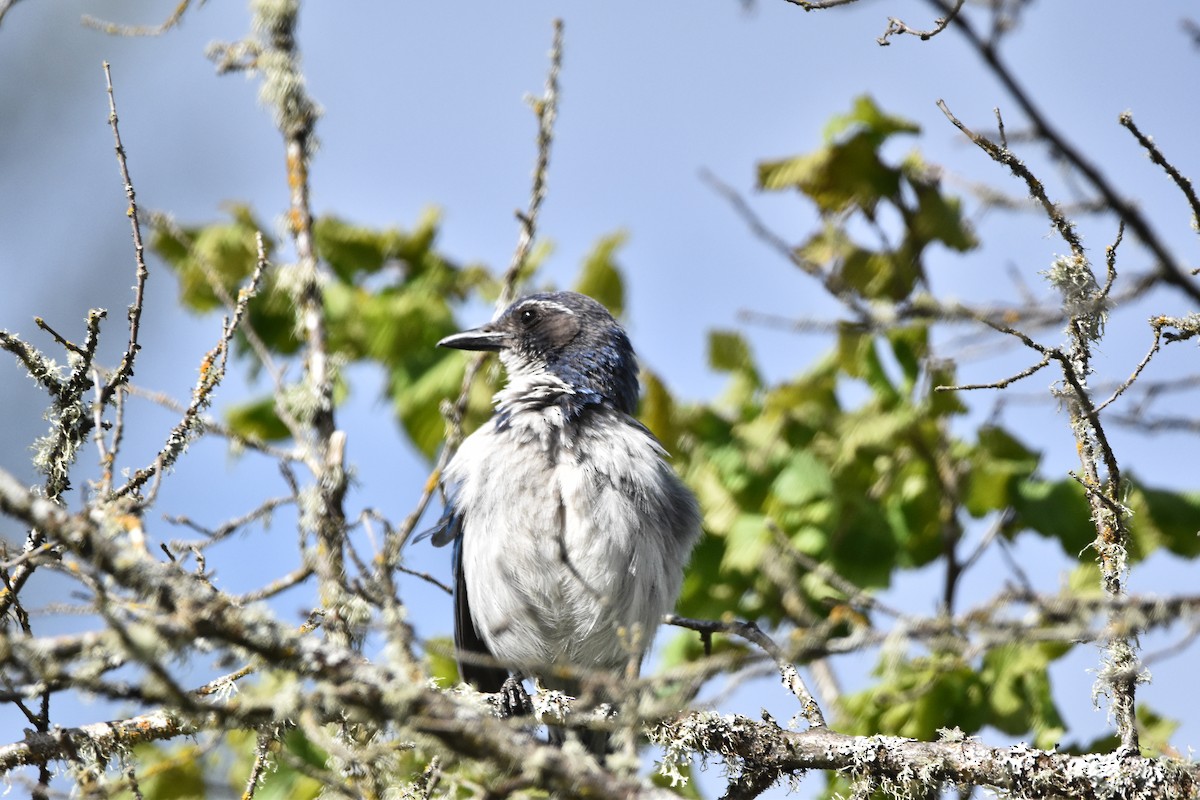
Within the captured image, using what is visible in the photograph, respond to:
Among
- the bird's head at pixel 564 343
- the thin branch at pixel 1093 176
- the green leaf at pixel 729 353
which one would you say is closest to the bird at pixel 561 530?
the bird's head at pixel 564 343

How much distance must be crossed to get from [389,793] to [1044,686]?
350cm

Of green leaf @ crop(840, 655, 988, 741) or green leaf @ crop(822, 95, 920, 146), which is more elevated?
green leaf @ crop(822, 95, 920, 146)

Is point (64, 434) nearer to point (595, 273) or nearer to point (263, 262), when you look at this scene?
point (263, 262)

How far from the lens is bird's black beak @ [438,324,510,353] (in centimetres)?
612

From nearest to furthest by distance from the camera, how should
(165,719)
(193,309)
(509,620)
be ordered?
(165,719) → (509,620) → (193,309)

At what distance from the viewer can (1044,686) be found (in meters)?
5.34

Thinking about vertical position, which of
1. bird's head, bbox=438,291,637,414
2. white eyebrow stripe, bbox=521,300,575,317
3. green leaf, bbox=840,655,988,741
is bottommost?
green leaf, bbox=840,655,988,741

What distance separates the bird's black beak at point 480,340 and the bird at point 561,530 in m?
0.46

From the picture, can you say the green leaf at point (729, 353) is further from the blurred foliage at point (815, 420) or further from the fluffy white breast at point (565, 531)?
the fluffy white breast at point (565, 531)

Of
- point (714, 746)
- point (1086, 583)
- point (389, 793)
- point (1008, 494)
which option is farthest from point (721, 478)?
point (389, 793)

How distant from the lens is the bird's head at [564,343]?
5.91 metres

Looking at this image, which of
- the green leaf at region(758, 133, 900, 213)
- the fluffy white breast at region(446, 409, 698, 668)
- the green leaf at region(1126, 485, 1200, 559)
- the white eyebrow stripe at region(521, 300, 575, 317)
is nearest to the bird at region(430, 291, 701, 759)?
the fluffy white breast at region(446, 409, 698, 668)

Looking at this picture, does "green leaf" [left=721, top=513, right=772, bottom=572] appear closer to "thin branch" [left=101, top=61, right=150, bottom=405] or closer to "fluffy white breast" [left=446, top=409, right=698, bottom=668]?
"fluffy white breast" [left=446, top=409, right=698, bottom=668]

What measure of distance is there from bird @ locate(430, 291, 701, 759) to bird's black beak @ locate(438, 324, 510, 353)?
18.1 inches
